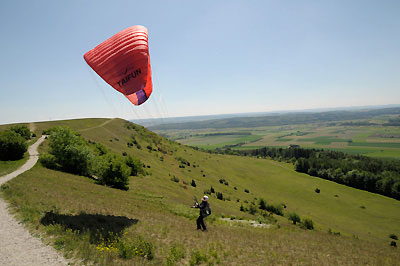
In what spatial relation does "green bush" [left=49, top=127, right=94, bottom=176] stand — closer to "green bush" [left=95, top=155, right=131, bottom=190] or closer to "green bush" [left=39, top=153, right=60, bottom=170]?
"green bush" [left=39, top=153, right=60, bottom=170]

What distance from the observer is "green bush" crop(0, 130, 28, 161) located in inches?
1153

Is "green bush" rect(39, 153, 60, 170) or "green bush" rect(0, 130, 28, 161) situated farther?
"green bush" rect(39, 153, 60, 170)

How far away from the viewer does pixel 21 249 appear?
9078 millimetres

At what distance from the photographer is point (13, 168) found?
85.2 feet

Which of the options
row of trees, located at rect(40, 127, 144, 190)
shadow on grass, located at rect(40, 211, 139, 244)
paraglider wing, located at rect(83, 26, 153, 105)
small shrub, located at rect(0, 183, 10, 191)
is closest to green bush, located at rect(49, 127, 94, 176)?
row of trees, located at rect(40, 127, 144, 190)

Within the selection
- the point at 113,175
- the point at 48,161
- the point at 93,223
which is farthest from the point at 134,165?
the point at 93,223

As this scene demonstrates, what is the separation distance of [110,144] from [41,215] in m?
58.5

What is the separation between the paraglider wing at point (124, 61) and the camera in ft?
42.1

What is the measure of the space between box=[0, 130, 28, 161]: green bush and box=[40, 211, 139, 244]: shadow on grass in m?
25.1

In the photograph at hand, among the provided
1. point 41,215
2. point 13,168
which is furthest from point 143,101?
point 13,168

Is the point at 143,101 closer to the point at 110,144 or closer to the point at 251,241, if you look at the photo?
the point at 251,241

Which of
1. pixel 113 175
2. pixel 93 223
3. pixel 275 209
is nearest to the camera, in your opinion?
pixel 93 223

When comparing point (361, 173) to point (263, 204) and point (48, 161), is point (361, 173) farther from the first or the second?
point (48, 161)

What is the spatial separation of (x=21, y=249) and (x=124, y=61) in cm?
1119
